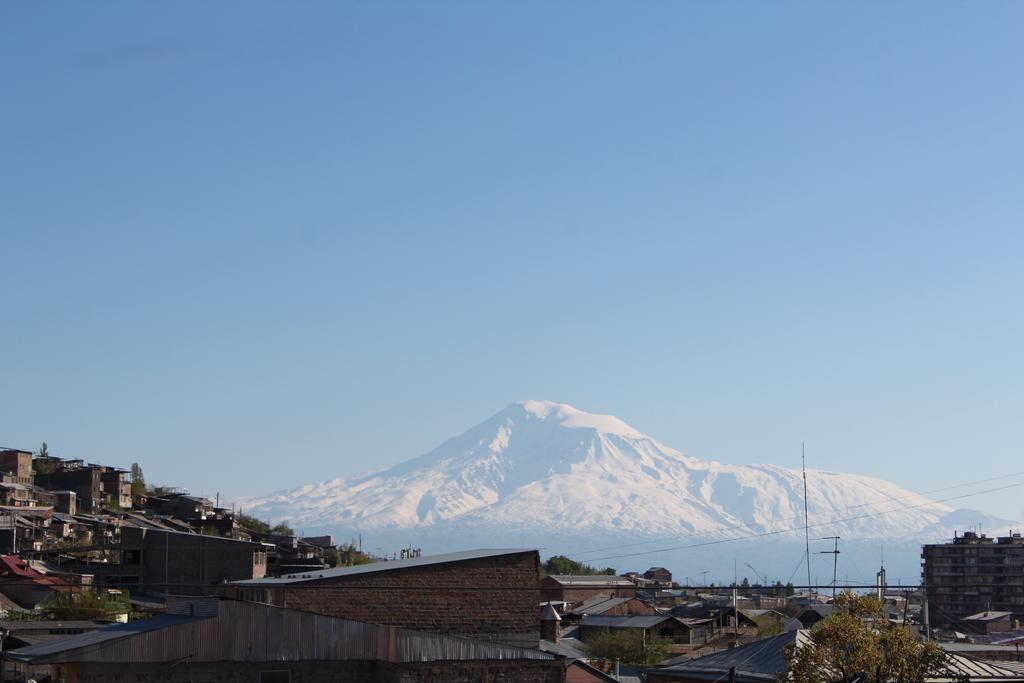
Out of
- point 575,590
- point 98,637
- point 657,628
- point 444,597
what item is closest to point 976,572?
point 575,590

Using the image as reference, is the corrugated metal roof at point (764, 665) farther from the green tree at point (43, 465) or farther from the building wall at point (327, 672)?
the green tree at point (43, 465)

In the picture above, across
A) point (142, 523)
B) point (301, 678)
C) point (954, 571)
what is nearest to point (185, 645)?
point (301, 678)

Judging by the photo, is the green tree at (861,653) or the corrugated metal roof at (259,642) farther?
the corrugated metal roof at (259,642)

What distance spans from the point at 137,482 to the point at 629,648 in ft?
266

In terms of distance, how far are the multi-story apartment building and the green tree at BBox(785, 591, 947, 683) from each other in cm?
13676

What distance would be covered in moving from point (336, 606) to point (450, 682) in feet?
17.3

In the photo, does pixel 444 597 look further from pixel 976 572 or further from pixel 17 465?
pixel 976 572

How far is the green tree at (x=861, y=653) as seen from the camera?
3291cm

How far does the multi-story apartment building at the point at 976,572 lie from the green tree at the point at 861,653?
137 m

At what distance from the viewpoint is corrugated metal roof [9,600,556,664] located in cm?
3938

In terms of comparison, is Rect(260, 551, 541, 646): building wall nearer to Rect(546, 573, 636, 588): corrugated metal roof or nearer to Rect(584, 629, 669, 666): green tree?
Rect(584, 629, 669, 666): green tree

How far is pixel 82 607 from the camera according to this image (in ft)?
234

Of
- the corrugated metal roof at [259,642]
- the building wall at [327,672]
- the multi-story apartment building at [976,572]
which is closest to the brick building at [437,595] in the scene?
the corrugated metal roof at [259,642]

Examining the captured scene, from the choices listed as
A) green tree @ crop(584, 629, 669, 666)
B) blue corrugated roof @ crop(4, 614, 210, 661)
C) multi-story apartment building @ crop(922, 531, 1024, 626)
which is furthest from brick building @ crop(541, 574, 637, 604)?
blue corrugated roof @ crop(4, 614, 210, 661)
